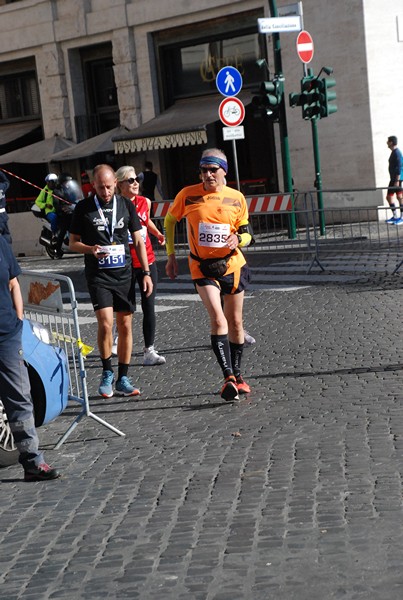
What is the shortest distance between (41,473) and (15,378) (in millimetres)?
575

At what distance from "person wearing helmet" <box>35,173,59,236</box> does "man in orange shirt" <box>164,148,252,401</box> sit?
15416 mm

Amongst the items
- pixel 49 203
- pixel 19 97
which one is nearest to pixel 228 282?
pixel 49 203

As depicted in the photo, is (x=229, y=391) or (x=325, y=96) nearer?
(x=229, y=391)

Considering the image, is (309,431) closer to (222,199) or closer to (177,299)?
(222,199)

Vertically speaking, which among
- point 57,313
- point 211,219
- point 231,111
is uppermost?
point 231,111

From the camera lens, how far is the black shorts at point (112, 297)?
9242 millimetres

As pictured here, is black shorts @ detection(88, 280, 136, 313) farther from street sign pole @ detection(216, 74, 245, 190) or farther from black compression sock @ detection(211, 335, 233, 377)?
street sign pole @ detection(216, 74, 245, 190)

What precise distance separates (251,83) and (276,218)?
1177 cm

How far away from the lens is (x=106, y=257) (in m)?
9.31

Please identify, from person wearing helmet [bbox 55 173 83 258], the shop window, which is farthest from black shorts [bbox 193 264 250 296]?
the shop window

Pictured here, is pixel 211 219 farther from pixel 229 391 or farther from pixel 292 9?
pixel 292 9

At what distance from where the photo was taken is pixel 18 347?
679 centimetres

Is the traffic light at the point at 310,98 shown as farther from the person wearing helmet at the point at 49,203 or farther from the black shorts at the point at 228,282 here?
the black shorts at the point at 228,282

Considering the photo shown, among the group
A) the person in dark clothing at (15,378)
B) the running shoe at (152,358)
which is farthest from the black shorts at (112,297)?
the person in dark clothing at (15,378)
